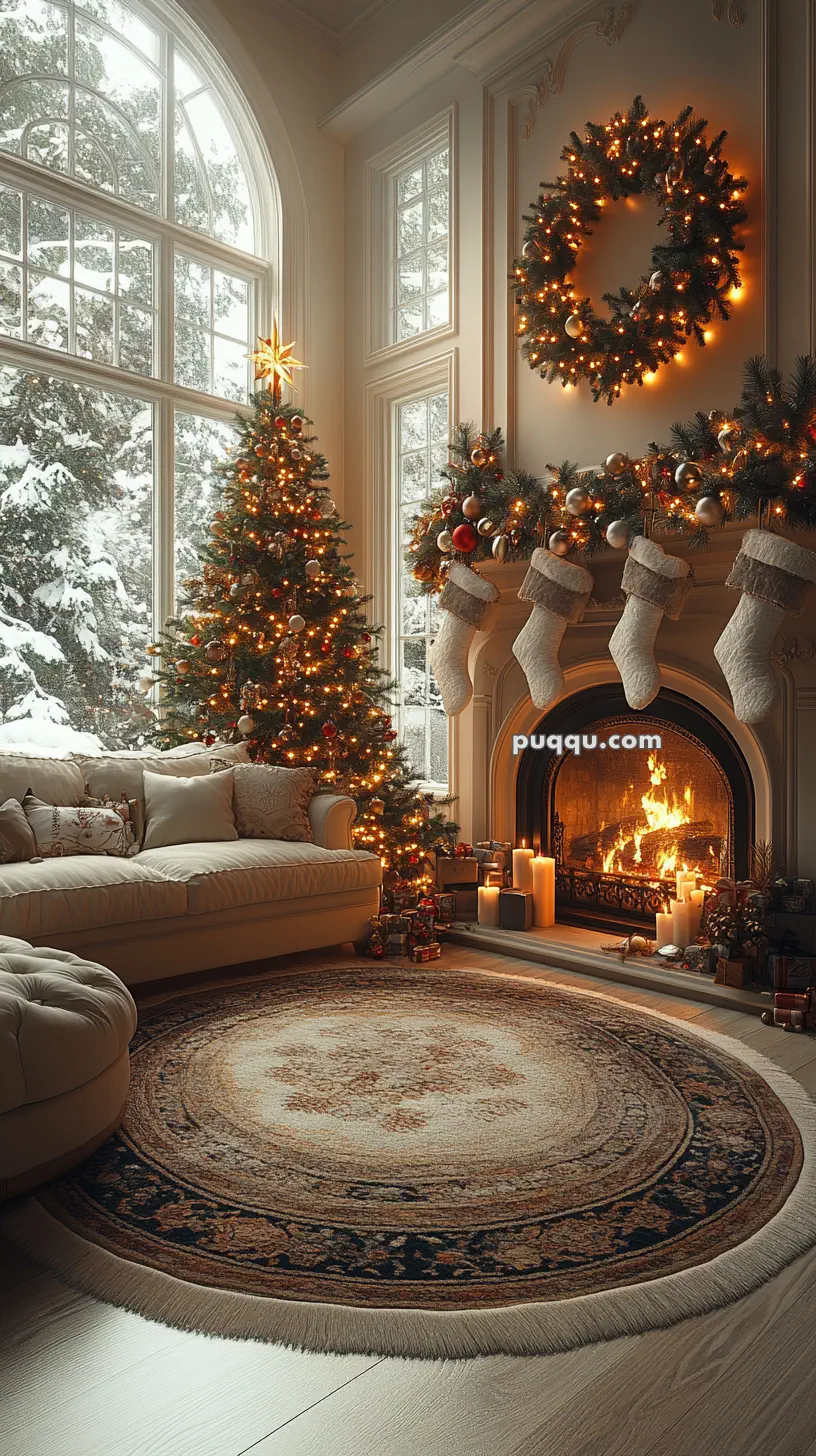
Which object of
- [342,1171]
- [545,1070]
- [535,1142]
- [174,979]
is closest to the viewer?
[342,1171]

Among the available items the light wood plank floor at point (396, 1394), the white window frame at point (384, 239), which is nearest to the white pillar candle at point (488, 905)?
the light wood plank floor at point (396, 1394)

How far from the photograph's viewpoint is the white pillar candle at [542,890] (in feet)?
15.2

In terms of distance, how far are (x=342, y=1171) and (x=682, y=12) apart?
186 inches

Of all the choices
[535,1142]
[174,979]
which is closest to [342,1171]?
[535,1142]

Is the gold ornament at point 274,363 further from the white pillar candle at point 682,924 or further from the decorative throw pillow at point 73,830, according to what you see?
the white pillar candle at point 682,924

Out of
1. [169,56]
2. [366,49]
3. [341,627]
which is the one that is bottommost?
[341,627]

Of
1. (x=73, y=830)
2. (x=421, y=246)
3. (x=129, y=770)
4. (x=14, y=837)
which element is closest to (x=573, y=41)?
(x=421, y=246)

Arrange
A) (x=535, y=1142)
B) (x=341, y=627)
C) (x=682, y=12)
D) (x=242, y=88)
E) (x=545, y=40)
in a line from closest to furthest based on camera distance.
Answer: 1. (x=535, y=1142)
2. (x=682, y=12)
3. (x=545, y=40)
4. (x=341, y=627)
5. (x=242, y=88)

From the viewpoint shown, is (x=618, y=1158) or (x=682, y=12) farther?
(x=682, y=12)

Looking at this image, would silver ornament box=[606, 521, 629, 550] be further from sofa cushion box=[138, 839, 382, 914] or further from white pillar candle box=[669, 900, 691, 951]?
sofa cushion box=[138, 839, 382, 914]

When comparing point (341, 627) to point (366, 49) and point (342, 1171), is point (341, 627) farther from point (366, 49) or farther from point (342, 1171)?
point (366, 49)

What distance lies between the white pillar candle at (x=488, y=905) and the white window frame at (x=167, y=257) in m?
2.24

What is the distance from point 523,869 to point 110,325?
11.5 feet

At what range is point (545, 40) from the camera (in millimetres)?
4676
